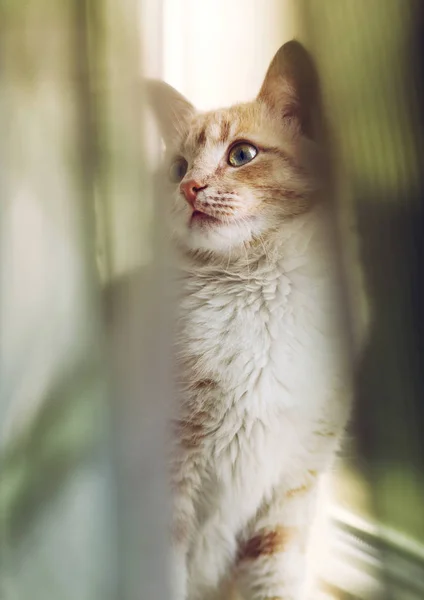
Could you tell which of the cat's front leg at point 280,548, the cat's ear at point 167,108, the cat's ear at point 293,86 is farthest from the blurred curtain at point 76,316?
the cat's ear at point 293,86

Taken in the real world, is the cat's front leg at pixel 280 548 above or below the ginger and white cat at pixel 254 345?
below

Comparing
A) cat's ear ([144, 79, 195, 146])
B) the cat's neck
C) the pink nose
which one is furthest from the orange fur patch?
cat's ear ([144, 79, 195, 146])

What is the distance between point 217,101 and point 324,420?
19.4 inches

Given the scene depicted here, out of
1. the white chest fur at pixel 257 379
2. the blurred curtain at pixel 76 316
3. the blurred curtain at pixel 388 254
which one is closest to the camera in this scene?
the blurred curtain at pixel 388 254

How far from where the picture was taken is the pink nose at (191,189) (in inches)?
31.3

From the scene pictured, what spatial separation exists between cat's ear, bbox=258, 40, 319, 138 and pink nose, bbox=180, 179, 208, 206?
5.9 inches

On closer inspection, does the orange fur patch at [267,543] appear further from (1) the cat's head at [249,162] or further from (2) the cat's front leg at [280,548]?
(1) the cat's head at [249,162]

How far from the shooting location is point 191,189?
2.62 ft

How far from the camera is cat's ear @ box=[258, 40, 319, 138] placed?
27.7 inches

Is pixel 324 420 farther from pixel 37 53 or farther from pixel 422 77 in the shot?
pixel 37 53

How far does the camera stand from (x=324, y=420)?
2.36ft

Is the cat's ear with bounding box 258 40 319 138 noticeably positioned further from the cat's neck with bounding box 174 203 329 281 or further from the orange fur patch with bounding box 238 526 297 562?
the orange fur patch with bounding box 238 526 297 562

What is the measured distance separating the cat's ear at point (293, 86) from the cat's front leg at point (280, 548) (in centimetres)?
49

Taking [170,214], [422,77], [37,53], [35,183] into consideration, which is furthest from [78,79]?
[422,77]
